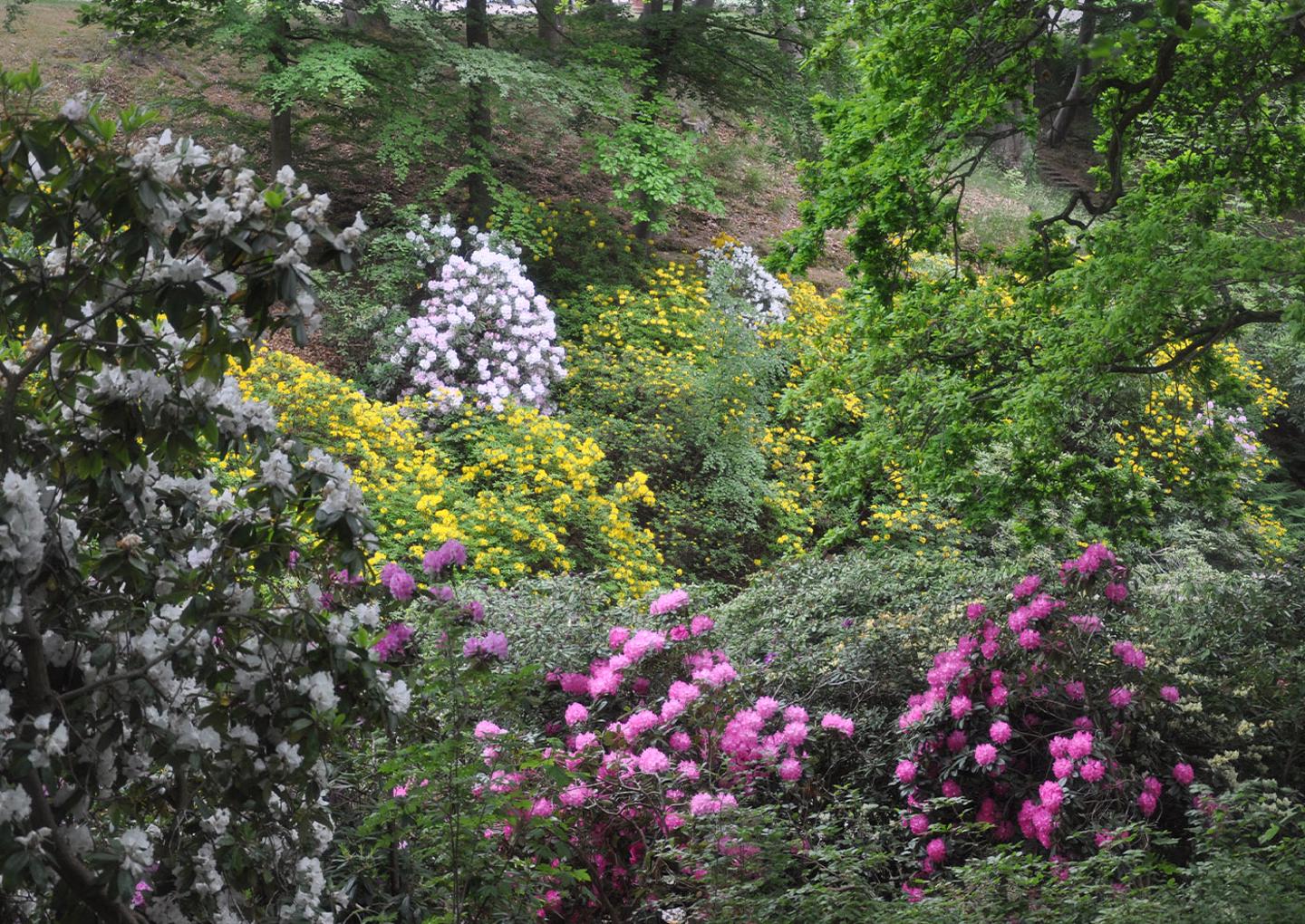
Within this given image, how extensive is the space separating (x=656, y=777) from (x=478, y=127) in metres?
9.78

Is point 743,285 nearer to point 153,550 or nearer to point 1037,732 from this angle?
point 1037,732

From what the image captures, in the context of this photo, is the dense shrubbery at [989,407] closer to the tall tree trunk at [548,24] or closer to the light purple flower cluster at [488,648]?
the light purple flower cluster at [488,648]

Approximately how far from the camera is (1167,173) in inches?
227

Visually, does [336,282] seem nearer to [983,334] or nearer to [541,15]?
[541,15]

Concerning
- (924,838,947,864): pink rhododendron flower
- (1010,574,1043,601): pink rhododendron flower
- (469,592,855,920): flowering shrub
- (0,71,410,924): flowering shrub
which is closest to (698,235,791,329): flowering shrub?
(1010,574,1043,601): pink rhododendron flower

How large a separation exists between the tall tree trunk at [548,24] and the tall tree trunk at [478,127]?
707mm

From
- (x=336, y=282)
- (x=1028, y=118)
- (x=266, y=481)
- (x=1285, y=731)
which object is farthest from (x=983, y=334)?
(x=336, y=282)

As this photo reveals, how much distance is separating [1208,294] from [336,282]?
9673 millimetres

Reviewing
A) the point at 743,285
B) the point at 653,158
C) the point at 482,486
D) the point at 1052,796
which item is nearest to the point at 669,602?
the point at 1052,796

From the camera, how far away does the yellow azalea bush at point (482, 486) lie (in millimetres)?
7605

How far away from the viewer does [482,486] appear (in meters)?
8.97

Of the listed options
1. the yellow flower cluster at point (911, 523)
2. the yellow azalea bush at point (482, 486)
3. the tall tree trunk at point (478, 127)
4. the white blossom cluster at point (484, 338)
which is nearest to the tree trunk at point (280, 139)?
the tall tree trunk at point (478, 127)

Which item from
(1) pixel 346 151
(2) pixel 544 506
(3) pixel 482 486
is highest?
(1) pixel 346 151

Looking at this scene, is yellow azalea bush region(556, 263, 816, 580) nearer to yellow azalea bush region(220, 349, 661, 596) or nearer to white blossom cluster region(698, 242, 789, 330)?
white blossom cluster region(698, 242, 789, 330)
